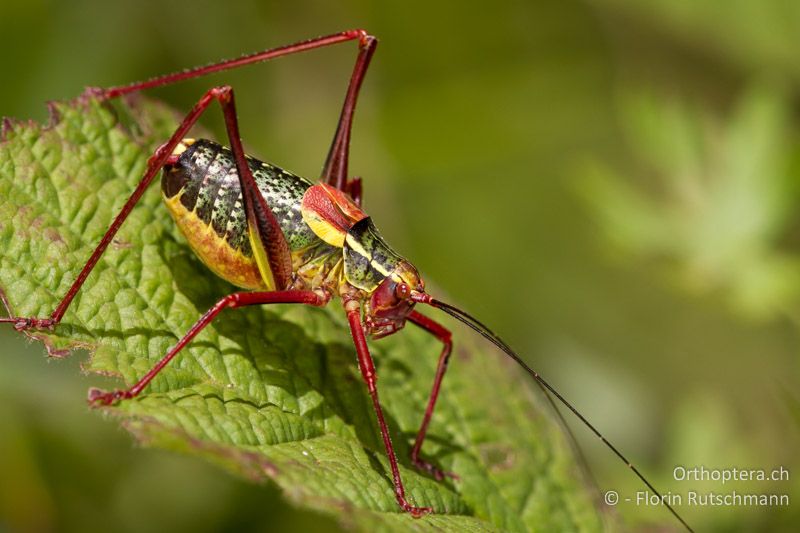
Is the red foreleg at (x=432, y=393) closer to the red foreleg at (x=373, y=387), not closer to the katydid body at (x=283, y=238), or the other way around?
the katydid body at (x=283, y=238)

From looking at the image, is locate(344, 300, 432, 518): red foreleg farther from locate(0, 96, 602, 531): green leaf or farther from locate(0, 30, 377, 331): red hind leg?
locate(0, 30, 377, 331): red hind leg

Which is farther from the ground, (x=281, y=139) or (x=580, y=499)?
(x=281, y=139)

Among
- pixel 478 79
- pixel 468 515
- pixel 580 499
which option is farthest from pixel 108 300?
pixel 478 79

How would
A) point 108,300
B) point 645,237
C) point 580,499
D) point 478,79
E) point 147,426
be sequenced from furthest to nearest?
point 478,79 → point 645,237 → point 580,499 → point 108,300 → point 147,426

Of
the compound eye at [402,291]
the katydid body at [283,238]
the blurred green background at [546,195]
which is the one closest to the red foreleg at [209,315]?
the katydid body at [283,238]

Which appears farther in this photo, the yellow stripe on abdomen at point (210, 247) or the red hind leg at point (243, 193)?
the yellow stripe on abdomen at point (210, 247)

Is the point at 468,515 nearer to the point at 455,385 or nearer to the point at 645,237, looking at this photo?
the point at 455,385

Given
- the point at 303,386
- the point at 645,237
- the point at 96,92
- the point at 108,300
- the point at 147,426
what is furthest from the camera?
the point at 645,237
